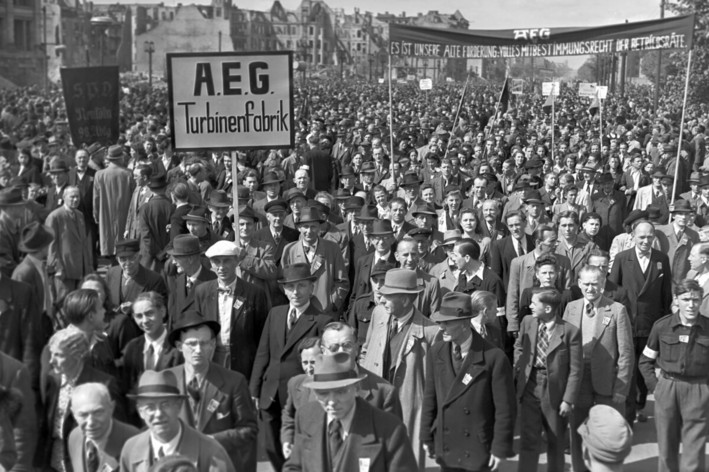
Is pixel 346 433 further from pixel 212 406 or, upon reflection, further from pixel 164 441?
pixel 212 406

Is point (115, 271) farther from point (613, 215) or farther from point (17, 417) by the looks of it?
point (613, 215)

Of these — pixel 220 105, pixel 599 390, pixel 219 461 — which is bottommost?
pixel 599 390

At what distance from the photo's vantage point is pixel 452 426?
583 centimetres

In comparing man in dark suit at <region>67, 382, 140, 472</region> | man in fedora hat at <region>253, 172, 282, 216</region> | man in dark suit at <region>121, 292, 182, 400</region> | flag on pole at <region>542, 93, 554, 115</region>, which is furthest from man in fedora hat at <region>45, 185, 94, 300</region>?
flag on pole at <region>542, 93, 554, 115</region>

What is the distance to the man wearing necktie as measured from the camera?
678 cm

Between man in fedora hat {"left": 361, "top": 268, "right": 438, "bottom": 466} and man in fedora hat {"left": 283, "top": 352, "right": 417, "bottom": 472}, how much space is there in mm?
1650

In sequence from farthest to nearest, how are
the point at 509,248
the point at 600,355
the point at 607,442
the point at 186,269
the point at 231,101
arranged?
the point at 509,248, the point at 231,101, the point at 186,269, the point at 600,355, the point at 607,442

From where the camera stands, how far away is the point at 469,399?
5.80m

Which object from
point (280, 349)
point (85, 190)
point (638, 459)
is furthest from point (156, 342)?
point (85, 190)

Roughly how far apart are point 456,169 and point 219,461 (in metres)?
10.7

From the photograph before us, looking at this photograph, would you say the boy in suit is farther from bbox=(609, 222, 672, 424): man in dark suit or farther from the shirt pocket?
bbox=(609, 222, 672, 424): man in dark suit

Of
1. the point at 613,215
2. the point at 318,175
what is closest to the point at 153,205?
the point at 613,215

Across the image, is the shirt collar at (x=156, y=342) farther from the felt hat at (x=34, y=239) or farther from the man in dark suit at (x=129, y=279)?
the felt hat at (x=34, y=239)

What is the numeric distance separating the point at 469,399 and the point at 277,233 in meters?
Answer: 4.11
